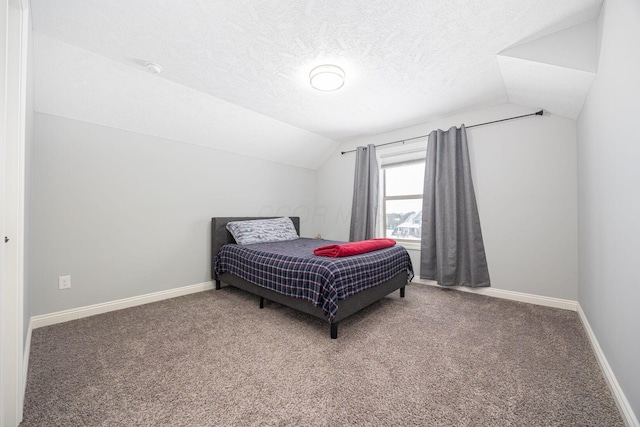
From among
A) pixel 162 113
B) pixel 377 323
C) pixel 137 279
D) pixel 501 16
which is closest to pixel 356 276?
pixel 377 323

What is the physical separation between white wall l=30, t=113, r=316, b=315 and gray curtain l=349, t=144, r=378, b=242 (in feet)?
5.90

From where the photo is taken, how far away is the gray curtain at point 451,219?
9.76ft

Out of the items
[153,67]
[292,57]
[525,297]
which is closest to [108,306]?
[153,67]

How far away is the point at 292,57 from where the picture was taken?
2.01 meters

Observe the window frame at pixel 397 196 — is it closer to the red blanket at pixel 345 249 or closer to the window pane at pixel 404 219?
the window pane at pixel 404 219

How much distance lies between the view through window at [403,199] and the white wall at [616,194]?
1.89 meters

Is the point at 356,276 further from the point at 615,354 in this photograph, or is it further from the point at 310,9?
the point at 310,9

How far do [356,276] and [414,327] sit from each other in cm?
67

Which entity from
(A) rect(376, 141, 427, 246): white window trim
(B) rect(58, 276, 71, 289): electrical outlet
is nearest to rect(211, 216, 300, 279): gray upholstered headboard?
(B) rect(58, 276, 71, 289): electrical outlet

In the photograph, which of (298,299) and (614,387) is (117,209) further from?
(614,387)

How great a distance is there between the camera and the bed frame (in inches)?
78.2

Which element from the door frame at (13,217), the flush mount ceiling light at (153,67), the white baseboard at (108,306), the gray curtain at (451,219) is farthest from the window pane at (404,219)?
the door frame at (13,217)

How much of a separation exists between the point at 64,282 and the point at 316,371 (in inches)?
94.2

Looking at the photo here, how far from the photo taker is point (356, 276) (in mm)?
2102
